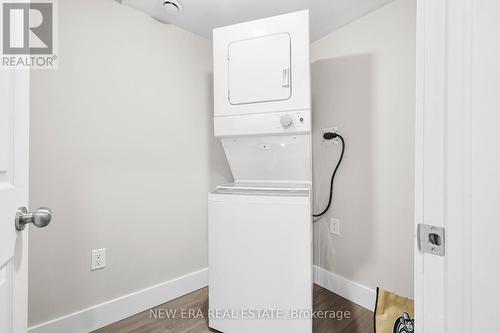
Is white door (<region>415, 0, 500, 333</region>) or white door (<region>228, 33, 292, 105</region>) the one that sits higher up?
white door (<region>228, 33, 292, 105</region>)

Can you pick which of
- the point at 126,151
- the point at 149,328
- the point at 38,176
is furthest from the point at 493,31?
the point at 149,328

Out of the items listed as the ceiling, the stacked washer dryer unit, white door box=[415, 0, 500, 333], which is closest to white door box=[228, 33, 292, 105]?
the stacked washer dryer unit

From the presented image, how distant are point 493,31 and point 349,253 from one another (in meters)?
1.68

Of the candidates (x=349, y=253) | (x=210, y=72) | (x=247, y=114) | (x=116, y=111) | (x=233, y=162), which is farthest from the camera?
(x=210, y=72)

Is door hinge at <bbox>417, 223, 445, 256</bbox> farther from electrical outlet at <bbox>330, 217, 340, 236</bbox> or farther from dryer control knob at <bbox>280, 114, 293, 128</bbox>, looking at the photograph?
electrical outlet at <bbox>330, 217, 340, 236</bbox>

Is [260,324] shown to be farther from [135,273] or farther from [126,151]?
[126,151]

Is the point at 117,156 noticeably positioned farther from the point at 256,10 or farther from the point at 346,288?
the point at 346,288

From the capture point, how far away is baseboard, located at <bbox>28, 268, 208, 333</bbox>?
4.38 feet

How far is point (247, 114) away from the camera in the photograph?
4.69 feet

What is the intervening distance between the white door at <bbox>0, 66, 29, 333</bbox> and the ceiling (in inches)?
53.5

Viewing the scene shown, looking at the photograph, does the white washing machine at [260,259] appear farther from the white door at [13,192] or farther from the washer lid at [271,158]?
the white door at [13,192]

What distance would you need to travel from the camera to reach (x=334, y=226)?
190 cm

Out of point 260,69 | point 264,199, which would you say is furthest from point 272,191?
point 260,69

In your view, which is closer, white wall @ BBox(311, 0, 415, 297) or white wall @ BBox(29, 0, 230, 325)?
white wall @ BBox(29, 0, 230, 325)
